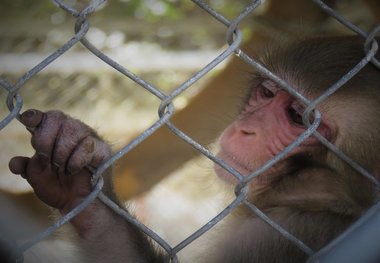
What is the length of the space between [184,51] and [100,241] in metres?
4.43

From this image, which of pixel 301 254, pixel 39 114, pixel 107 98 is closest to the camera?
pixel 39 114

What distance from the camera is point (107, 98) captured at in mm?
6746

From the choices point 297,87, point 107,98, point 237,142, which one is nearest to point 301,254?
point 237,142

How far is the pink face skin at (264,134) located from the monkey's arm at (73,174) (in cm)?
43

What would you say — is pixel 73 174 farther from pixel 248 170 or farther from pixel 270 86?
pixel 270 86

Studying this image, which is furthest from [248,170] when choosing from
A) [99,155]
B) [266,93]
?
[99,155]

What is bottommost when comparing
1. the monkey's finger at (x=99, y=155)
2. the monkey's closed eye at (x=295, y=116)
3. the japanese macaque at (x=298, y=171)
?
the monkey's finger at (x=99, y=155)

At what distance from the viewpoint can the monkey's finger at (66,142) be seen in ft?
5.21

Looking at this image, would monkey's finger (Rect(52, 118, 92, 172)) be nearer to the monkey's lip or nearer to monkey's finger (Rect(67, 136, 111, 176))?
monkey's finger (Rect(67, 136, 111, 176))

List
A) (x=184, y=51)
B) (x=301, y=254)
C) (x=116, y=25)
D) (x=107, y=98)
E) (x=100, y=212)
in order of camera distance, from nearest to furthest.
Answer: (x=100, y=212) < (x=301, y=254) < (x=116, y=25) < (x=184, y=51) < (x=107, y=98)

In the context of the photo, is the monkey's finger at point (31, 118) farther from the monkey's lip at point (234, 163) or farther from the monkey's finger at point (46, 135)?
the monkey's lip at point (234, 163)

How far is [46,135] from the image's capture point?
1.56m

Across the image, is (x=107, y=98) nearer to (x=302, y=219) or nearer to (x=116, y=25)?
(x=116, y=25)

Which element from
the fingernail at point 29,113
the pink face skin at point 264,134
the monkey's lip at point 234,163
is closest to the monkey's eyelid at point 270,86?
the pink face skin at point 264,134
